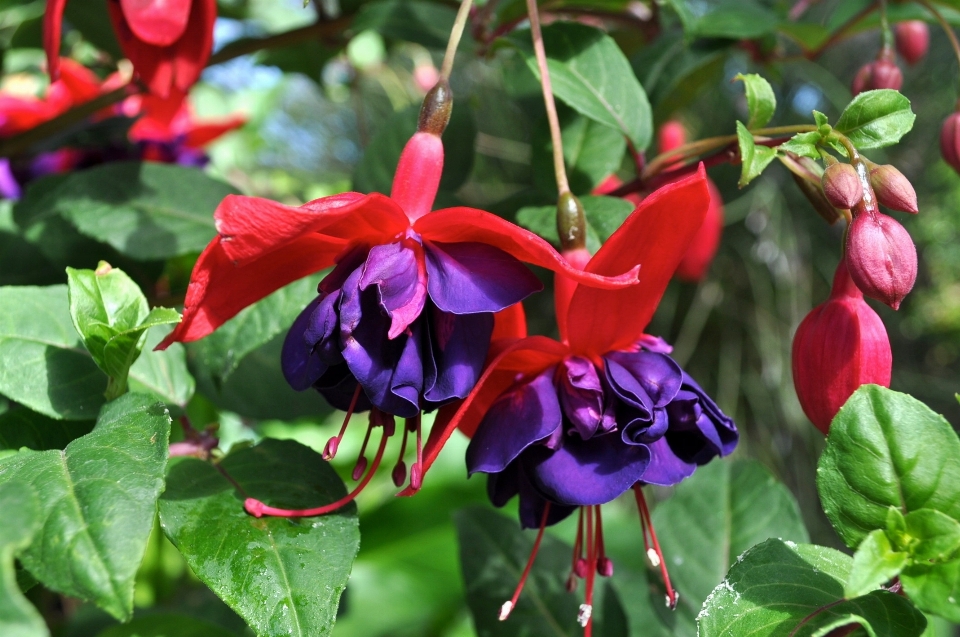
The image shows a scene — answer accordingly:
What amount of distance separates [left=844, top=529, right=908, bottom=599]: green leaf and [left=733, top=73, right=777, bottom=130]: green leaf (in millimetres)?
260

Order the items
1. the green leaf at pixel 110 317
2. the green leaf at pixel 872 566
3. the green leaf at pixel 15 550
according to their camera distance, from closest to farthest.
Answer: the green leaf at pixel 15 550 < the green leaf at pixel 872 566 < the green leaf at pixel 110 317

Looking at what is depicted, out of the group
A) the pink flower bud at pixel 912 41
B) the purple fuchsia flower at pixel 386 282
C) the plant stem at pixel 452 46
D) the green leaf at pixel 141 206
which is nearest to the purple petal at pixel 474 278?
the purple fuchsia flower at pixel 386 282

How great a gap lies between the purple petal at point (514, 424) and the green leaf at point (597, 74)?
0.23m

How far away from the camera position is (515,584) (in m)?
0.70

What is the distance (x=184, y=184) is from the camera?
72cm

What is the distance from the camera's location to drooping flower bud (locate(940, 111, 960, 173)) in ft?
2.03

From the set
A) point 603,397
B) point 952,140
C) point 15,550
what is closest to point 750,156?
point 603,397

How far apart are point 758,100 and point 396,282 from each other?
0.86 feet

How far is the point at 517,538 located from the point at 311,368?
367 mm

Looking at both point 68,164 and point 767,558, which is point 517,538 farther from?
point 68,164

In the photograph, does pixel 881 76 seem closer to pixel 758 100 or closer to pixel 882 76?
pixel 882 76

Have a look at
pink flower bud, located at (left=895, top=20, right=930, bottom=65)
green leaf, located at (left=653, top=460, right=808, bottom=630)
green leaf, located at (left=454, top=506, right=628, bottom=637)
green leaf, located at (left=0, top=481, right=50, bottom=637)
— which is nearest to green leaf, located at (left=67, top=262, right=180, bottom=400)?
green leaf, located at (left=0, top=481, right=50, bottom=637)

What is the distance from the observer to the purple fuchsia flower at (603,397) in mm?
419

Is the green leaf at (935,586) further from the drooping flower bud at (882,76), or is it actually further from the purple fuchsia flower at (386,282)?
the drooping flower bud at (882,76)
